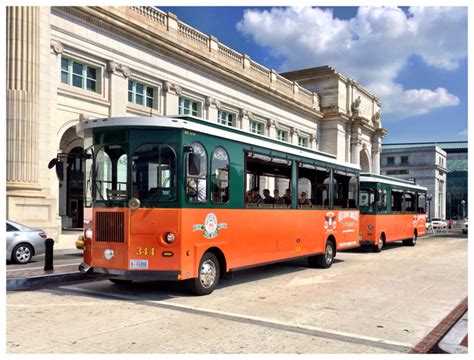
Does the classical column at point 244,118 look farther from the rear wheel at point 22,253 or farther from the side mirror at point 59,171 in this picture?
the side mirror at point 59,171

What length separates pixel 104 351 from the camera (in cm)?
586

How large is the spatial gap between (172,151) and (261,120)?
3255 cm

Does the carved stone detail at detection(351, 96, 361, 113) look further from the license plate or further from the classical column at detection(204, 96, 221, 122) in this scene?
the license plate

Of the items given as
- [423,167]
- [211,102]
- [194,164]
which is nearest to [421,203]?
[211,102]

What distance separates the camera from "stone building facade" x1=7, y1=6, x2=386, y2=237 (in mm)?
20797

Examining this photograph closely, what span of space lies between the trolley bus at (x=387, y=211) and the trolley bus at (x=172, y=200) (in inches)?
405

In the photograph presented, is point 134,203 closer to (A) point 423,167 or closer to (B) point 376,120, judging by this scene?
(B) point 376,120

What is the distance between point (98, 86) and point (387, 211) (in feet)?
52.2

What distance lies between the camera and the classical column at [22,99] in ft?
67.5

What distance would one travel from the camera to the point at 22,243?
1552cm

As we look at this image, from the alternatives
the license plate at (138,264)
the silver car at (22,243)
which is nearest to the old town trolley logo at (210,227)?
the license plate at (138,264)

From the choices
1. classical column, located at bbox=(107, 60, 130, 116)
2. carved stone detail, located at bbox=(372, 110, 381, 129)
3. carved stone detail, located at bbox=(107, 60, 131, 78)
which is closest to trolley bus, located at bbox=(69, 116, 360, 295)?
classical column, located at bbox=(107, 60, 130, 116)

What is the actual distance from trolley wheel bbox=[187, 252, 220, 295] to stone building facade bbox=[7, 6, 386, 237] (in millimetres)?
3331

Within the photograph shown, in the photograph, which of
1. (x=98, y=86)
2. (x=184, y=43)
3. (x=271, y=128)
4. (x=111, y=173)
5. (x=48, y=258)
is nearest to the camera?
(x=111, y=173)
